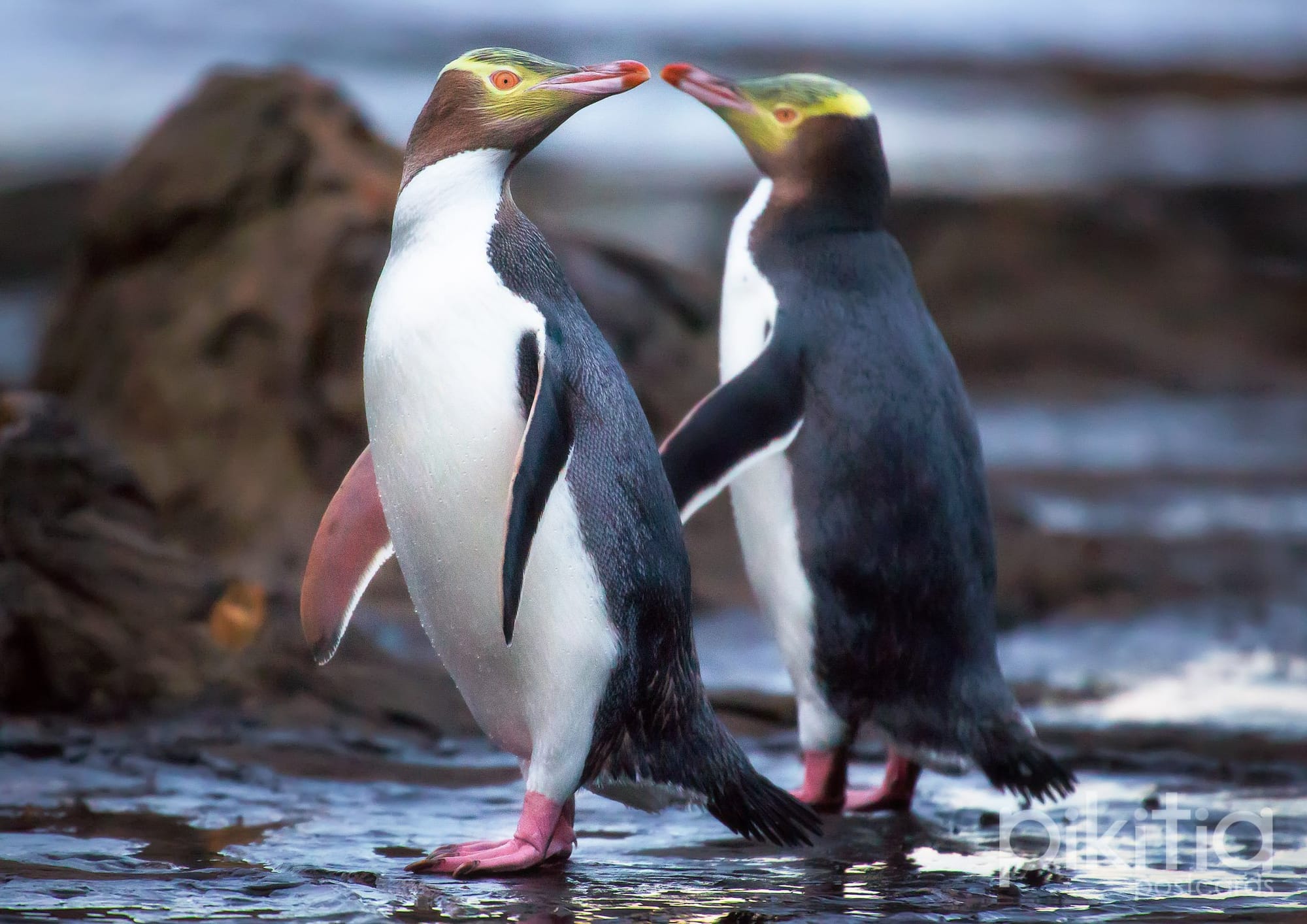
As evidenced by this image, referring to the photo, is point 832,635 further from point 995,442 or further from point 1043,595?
point 995,442

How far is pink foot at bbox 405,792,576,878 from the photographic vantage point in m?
3.08

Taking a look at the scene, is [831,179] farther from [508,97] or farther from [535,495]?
[535,495]

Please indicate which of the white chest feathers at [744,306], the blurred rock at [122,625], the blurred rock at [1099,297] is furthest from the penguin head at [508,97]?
the blurred rock at [1099,297]

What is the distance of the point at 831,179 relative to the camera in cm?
412

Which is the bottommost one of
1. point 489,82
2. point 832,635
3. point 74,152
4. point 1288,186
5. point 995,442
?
point 832,635

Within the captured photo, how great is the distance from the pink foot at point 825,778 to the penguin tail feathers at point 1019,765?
324 millimetres

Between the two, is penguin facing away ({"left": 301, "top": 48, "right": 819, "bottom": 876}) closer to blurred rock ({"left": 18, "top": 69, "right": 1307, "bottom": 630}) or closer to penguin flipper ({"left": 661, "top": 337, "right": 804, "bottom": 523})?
penguin flipper ({"left": 661, "top": 337, "right": 804, "bottom": 523})

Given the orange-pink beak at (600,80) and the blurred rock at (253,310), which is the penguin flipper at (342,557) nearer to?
the orange-pink beak at (600,80)

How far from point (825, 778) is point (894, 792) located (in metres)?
0.18

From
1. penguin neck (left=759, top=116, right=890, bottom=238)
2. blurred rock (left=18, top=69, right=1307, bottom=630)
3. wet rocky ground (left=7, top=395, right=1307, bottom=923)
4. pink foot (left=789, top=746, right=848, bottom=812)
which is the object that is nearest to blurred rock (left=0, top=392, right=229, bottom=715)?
wet rocky ground (left=7, top=395, right=1307, bottom=923)

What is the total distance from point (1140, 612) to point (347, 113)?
408 cm

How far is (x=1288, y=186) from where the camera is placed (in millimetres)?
19031

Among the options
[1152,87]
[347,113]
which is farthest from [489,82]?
[1152,87]

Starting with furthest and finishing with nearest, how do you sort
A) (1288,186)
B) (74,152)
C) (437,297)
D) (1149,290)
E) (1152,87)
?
(1152,87)
(74,152)
(1288,186)
(1149,290)
(437,297)
